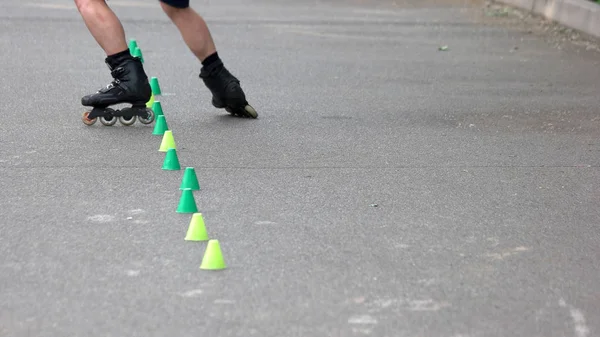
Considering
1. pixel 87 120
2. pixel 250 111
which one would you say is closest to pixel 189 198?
pixel 87 120

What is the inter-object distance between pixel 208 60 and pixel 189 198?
9.73 feet

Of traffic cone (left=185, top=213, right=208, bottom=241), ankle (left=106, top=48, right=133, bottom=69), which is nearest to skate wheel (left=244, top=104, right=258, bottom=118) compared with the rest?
ankle (left=106, top=48, right=133, bottom=69)

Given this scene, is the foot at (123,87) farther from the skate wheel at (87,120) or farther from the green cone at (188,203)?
the green cone at (188,203)

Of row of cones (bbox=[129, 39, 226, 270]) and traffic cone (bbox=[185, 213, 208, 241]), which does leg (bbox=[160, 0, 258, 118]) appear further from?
traffic cone (bbox=[185, 213, 208, 241])

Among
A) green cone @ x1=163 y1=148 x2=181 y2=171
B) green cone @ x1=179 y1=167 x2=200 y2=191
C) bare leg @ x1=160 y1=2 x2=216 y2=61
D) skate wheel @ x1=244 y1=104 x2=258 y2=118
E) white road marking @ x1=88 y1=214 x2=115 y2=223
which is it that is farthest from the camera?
skate wheel @ x1=244 y1=104 x2=258 y2=118

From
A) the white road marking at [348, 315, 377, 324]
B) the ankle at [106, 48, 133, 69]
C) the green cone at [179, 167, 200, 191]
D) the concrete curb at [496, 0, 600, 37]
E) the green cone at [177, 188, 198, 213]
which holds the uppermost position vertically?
the white road marking at [348, 315, 377, 324]

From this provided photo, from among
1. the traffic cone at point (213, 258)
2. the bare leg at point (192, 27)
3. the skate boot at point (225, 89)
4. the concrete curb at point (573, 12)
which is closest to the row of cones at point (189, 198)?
the traffic cone at point (213, 258)

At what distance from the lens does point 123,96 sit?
8.28 metres

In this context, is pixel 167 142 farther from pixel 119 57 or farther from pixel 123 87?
pixel 119 57

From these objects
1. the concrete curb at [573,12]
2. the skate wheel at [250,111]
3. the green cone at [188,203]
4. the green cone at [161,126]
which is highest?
the green cone at [188,203]

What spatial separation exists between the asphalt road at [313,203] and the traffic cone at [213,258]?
0.04 m

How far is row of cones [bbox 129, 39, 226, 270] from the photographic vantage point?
5113 mm

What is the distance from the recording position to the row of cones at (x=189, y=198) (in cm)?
511

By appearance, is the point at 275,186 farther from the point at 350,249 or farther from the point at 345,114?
the point at 345,114
